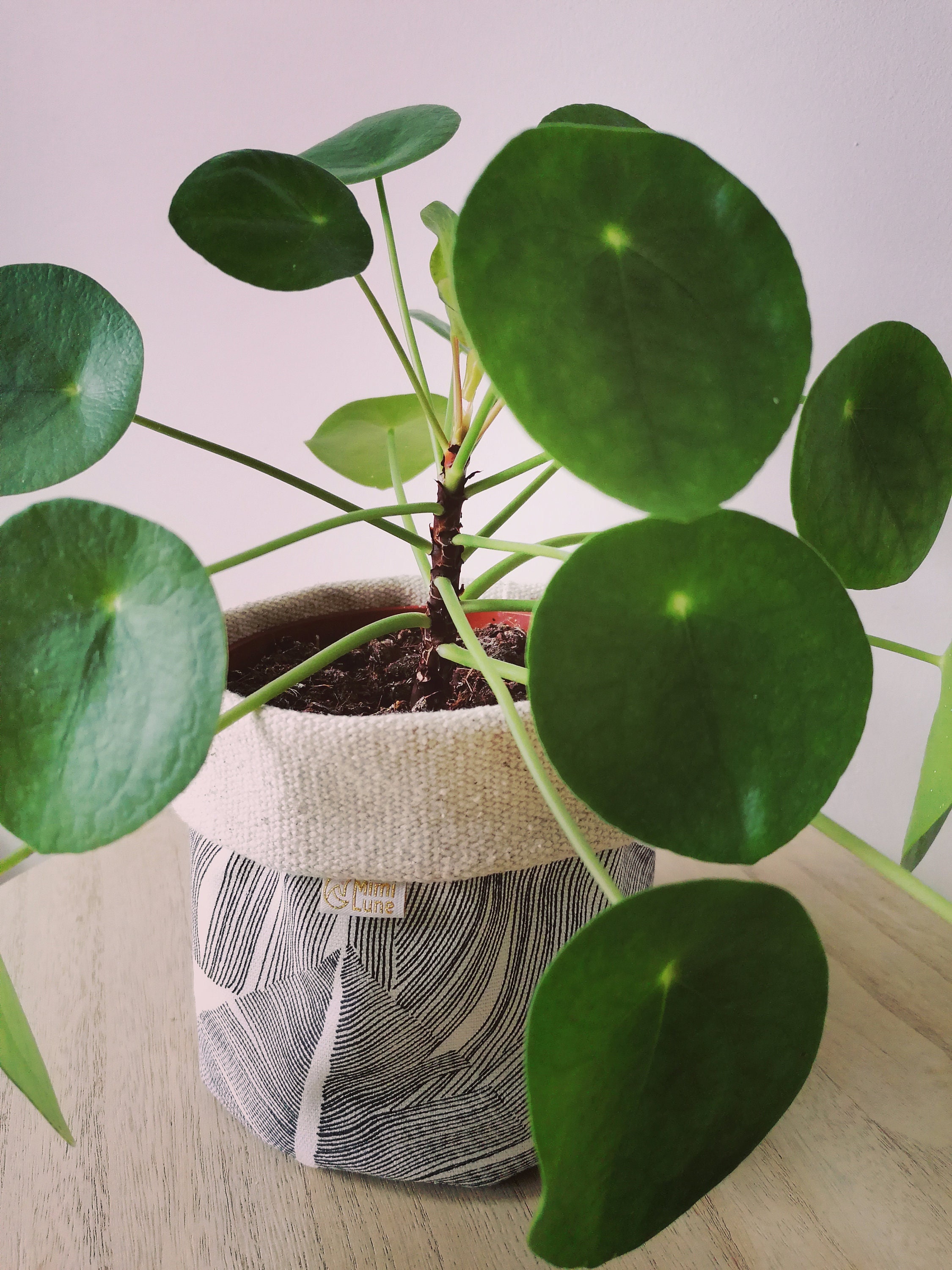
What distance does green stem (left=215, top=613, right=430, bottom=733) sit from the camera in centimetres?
41

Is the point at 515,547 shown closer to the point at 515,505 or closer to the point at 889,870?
the point at 515,505

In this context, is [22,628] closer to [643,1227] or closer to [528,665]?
[528,665]

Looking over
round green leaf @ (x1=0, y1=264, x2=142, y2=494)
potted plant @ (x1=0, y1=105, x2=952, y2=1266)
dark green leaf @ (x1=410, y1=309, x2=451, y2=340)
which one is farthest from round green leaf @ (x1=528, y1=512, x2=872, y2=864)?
dark green leaf @ (x1=410, y1=309, x2=451, y2=340)

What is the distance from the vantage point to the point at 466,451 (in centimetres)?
49

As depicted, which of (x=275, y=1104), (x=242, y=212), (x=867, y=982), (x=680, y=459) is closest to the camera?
(x=680, y=459)

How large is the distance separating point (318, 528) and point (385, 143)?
0.22 m

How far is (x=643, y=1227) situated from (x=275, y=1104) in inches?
9.9

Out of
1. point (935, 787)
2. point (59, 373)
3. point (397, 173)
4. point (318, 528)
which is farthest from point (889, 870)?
point (397, 173)

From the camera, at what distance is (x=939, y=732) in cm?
47

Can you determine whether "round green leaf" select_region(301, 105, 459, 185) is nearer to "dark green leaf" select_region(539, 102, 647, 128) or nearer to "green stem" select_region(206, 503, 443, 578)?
"dark green leaf" select_region(539, 102, 647, 128)

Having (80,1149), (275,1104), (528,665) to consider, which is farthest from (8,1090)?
(528,665)

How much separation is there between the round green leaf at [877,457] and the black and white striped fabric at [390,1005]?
7.9 inches

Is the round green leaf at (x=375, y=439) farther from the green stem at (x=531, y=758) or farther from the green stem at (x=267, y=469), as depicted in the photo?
the green stem at (x=531, y=758)

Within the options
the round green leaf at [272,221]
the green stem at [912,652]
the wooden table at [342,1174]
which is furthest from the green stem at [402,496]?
the wooden table at [342,1174]
